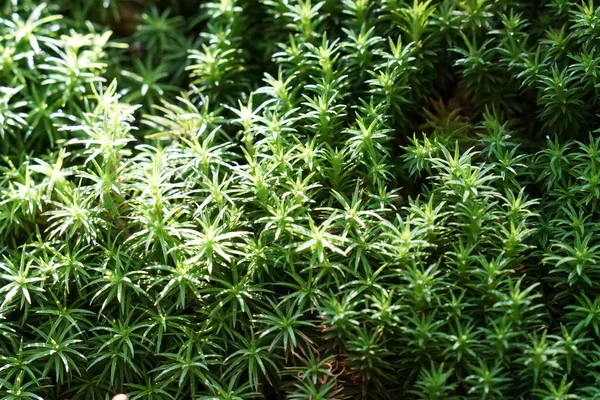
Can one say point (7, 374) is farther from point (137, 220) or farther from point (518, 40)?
point (518, 40)

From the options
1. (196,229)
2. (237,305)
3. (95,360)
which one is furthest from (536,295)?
(95,360)

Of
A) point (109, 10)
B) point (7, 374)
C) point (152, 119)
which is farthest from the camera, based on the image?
point (109, 10)

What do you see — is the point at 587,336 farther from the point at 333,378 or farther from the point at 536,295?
the point at 333,378

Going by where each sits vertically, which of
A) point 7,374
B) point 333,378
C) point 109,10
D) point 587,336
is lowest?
point 7,374

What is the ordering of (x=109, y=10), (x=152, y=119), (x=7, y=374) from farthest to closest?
(x=109, y=10) < (x=152, y=119) < (x=7, y=374)

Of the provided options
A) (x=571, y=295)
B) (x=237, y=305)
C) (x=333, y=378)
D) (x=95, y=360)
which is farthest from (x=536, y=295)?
(x=95, y=360)

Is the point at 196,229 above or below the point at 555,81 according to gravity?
below

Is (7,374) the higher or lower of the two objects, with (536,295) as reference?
lower

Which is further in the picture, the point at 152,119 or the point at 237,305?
the point at 152,119

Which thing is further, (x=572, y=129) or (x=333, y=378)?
(x=572, y=129)
